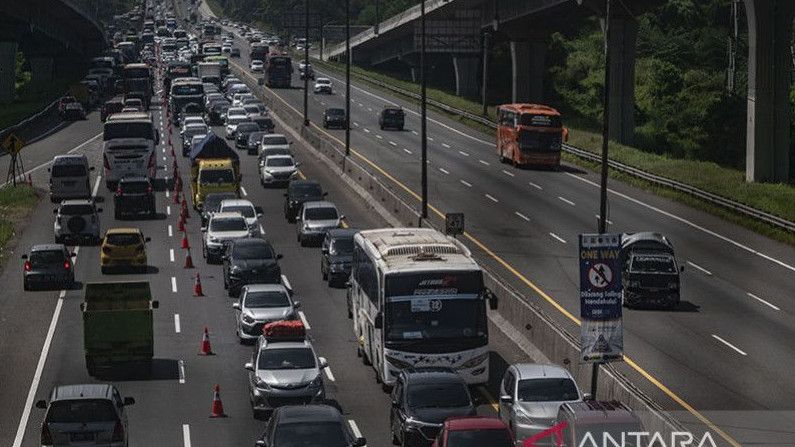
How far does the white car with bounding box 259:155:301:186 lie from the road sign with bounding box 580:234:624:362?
48820 millimetres

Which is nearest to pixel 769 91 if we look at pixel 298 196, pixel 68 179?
pixel 298 196

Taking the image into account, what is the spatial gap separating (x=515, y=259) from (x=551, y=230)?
794 centimetres

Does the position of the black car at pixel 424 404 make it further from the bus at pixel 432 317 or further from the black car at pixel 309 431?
the bus at pixel 432 317

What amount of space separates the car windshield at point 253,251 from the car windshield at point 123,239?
19.8 ft

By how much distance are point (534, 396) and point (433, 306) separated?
6.14 meters

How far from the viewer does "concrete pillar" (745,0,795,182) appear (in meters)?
79.4

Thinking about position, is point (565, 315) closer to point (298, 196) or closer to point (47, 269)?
point (47, 269)

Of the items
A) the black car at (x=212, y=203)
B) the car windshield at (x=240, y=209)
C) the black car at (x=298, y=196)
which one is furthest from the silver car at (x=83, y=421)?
the black car at (x=298, y=196)

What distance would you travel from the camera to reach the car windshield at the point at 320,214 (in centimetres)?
6400

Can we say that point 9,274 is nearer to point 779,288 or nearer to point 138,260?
point 138,260

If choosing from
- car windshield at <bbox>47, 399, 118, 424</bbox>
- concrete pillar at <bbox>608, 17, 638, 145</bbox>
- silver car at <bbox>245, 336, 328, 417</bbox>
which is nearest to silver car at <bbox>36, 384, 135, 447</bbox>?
car windshield at <bbox>47, 399, 118, 424</bbox>

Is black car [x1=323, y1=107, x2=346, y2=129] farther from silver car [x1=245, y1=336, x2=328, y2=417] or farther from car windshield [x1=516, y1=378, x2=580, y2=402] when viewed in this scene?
car windshield [x1=516, y1=378, x2=580, y2=402]

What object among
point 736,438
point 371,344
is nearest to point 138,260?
point 371,344

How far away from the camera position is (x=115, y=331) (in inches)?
1603
